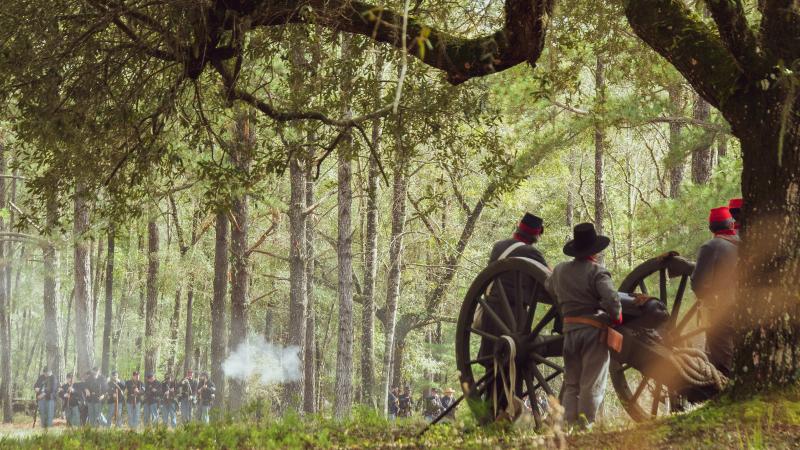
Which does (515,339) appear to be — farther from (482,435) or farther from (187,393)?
(187,393)

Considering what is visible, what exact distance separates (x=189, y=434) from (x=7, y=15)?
4.69 meters

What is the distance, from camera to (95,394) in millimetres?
26828

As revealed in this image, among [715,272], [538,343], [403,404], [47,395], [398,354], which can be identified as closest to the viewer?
[715,272]

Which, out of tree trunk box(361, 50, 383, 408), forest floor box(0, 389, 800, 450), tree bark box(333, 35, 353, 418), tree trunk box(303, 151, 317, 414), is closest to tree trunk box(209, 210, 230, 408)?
tree bark box(333, 35, 353, 418)

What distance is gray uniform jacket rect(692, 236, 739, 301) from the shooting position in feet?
25.0

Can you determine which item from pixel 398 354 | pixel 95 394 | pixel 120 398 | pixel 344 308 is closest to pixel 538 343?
pixel 344 308

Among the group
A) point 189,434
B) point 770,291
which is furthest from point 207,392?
point 770,291

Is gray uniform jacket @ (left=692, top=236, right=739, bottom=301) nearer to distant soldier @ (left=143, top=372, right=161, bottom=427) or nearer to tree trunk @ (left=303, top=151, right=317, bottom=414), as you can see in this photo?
tree trunk @ (left=303, top=151, right=317, bottom=414)

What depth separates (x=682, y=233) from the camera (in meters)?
17.1

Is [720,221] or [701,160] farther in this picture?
[701,160]

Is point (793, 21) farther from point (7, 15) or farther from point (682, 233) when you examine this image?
point (682, 233)

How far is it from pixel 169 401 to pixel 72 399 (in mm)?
3490

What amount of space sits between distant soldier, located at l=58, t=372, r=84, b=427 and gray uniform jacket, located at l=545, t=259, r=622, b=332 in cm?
2225

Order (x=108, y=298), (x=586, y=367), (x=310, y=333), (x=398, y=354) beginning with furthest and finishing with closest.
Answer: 1. (x=108, y=298)
2. (x=398, y=354)
3. (x=310, y=333)
4. (x=586, y=367)
